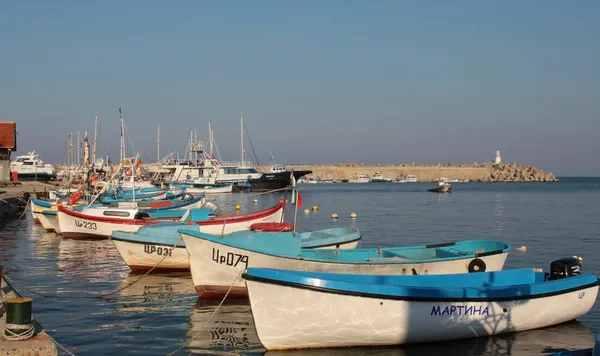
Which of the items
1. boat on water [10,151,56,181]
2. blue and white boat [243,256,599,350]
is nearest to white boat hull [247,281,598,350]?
blue and white boat [243,256,599,350]

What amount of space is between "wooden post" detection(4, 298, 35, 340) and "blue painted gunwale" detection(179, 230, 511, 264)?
4970 mm

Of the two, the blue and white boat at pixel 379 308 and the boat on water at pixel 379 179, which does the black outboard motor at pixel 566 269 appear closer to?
the blue and white boat at pixel 379 308

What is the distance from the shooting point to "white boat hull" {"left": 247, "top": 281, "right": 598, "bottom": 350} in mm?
9922

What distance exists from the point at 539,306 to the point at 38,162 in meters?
85.6

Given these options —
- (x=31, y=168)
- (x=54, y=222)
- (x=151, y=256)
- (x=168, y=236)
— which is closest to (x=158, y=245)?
(x=151, y=256)

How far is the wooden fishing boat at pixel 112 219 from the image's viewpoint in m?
22.2

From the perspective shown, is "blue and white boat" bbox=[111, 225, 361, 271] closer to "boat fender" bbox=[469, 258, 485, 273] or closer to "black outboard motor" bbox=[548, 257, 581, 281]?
"boat fender" bbox=[469, 258, 485, 273]

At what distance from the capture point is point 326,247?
16.4 meters

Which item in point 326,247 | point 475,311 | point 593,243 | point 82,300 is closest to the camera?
point 475,311

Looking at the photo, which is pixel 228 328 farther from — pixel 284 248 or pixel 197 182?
pixel 197 182

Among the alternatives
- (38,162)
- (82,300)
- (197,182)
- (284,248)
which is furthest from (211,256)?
(38,162)

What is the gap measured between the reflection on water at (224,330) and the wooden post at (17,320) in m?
3.02

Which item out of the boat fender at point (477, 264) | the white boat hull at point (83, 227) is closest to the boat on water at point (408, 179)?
the white boat hull at point (83, 227)

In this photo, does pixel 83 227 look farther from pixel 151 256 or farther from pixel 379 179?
pixel 379 179
